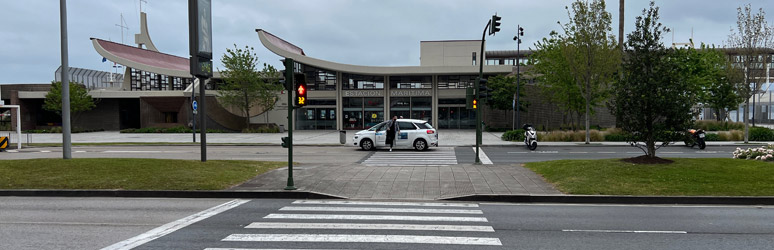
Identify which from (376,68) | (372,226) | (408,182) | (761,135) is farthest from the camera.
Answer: (376,68)

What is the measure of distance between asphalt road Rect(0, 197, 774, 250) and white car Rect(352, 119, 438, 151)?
13.0 meters

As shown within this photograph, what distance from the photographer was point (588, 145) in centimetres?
2572

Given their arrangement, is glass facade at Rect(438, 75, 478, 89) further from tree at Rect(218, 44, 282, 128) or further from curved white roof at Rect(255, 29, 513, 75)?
tree at Rect(218, 44, 282, 128)

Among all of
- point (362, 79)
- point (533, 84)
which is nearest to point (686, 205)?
point (533, 84)

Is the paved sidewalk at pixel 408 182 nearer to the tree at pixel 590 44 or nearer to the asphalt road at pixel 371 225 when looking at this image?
the asphalt road at pixel 371 225

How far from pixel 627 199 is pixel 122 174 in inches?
462

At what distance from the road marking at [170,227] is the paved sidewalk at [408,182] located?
1.56 meters

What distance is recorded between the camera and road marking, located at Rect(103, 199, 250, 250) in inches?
247

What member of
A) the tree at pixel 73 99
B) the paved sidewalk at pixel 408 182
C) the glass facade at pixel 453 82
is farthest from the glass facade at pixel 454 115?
the tree at pixel 73 99

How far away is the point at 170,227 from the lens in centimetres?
735

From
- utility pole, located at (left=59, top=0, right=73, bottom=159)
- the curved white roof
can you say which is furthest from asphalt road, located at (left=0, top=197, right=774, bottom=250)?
the curved white roof

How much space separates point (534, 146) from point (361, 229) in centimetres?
1746

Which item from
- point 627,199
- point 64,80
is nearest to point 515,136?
point 627,199

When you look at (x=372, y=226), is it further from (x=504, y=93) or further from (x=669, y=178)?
(x=504, y=93)
